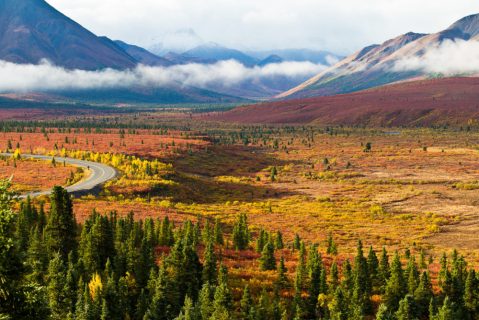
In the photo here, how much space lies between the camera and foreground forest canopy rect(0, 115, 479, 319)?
140 feet

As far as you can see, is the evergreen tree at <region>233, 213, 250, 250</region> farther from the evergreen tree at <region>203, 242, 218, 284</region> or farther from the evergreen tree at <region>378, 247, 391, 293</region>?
the evergreen tree at <region>378, 247, 391, 293</region>

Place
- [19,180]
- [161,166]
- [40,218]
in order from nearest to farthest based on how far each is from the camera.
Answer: [40,218] → [19,180] → [161,166]

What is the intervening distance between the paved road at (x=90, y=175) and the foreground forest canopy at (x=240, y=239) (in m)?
2.76

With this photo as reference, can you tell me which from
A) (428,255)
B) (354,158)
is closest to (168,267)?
(428,255)

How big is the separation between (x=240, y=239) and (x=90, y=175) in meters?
66.5

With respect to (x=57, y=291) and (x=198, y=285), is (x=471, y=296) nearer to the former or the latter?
(x=198, y=285)

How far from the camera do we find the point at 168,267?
4953 cm

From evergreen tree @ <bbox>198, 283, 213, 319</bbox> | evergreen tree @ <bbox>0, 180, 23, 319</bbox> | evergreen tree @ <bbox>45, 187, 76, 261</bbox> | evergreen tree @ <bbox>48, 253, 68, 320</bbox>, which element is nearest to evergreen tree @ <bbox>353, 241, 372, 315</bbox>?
evergreen tree @ <bbox>198, 283, 213, 319</bbox>

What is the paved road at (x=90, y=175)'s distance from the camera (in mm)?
105375

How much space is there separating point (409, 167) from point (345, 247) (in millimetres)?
96522

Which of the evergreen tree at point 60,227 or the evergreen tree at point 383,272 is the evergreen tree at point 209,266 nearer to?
the evergreen tree at point 60,227

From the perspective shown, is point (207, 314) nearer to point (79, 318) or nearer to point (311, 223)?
point (79, 318)

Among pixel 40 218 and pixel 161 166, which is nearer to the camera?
pixel 40 218

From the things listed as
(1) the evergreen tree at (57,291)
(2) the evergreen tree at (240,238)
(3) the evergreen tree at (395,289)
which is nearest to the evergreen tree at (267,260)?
(2) the evergreen tree at (240,238)
